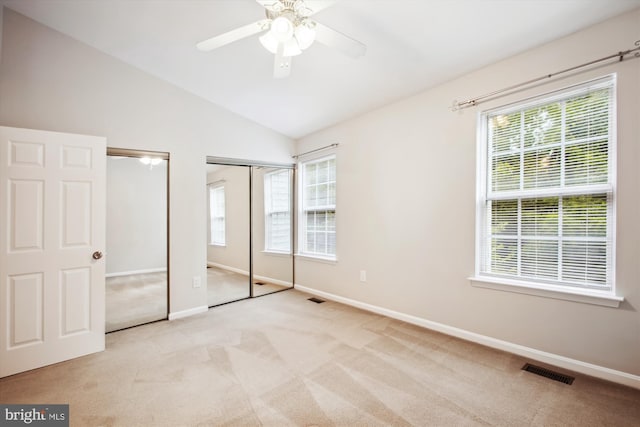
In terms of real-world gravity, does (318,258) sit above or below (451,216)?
below

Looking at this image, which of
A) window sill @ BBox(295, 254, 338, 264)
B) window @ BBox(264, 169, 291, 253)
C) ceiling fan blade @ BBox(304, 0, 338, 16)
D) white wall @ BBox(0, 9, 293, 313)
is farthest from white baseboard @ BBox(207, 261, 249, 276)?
ceiling fan blade @ BBox(304, 0, 338, 16)

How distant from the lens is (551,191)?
241cm

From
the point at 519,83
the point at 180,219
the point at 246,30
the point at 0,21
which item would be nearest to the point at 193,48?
the point at 246,30

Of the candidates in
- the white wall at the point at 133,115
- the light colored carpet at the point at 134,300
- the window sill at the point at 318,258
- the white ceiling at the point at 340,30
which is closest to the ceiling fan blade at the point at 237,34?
the white ceiling at the point at 340,30

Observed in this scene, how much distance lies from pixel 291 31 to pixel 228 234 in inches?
119

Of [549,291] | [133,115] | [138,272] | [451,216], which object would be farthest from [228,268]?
[549,291]

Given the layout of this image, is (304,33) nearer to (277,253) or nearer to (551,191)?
(551,191)

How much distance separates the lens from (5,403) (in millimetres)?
1948

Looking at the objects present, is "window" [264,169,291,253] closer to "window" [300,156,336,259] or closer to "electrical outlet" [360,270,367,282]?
"window" [300,156,336,259]

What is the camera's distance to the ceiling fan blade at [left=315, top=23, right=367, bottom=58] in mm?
1782

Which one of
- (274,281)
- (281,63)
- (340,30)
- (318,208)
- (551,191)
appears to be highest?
(340,30)

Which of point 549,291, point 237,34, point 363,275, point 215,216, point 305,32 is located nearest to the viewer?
point 305,32

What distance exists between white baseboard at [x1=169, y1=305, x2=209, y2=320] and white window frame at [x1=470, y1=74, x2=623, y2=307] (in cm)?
313

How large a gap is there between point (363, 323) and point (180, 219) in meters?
2.48
